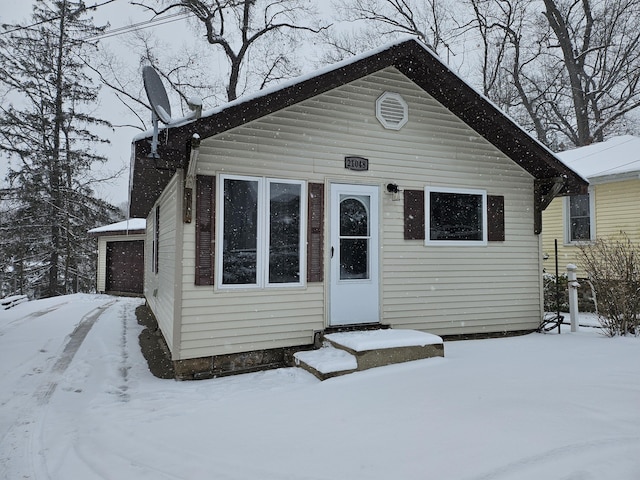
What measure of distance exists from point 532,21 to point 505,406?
20.2 m

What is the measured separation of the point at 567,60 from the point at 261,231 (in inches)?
728

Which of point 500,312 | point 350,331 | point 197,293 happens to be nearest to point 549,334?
point 500,312

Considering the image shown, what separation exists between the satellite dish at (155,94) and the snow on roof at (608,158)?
8155 millimetres

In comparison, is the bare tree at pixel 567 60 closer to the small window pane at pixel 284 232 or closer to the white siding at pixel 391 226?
the white siding at pixel 391 226

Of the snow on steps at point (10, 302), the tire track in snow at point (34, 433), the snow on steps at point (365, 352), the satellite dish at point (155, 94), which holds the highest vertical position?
the satellite dish at point (155, 94)

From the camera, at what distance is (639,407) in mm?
3299

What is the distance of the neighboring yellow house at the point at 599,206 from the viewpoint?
1025cm

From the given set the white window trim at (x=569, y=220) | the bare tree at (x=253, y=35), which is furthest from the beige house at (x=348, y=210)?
the bare tree at (x=253, y=35)

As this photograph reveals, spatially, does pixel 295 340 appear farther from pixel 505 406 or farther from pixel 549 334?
pixel 549 334

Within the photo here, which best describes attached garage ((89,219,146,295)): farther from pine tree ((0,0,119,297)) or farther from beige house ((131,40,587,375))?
beige house ((131,40,587,375))

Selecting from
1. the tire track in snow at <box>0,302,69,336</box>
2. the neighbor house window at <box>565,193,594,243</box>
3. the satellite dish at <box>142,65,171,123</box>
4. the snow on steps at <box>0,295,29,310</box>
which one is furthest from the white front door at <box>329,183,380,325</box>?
the snow on steps at <box>0,295,29,310</box>

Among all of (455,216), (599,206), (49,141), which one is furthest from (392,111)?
(49,141)

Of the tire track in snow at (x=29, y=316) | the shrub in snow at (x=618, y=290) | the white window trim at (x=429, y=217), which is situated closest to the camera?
the shrub in snow at (x=618, y=290)

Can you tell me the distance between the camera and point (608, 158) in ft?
38.0
